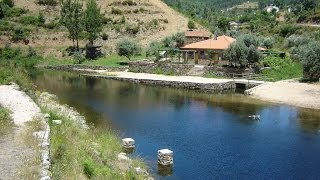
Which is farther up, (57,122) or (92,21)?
(92,21)

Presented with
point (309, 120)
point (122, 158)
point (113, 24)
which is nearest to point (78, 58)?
point (113, 24)

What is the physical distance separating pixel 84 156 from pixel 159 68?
147ft

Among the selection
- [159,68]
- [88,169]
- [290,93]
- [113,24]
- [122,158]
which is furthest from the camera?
[113,24]

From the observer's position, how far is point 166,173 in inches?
988

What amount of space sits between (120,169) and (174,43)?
193 feet

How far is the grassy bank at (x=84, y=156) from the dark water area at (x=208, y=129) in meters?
2.20

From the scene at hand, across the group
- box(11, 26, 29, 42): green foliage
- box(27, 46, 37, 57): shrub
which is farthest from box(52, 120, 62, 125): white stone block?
box(11, 26, 29, 42): green foliage

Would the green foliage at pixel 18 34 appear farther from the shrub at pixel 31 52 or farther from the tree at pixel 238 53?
the tree at pixel 238 53

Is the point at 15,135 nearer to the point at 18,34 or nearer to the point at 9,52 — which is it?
the point at 9,52

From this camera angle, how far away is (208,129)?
3497cm

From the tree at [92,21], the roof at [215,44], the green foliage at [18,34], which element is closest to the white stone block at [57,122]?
the roof at [215,44]

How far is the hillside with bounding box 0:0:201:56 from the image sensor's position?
87.8 metres

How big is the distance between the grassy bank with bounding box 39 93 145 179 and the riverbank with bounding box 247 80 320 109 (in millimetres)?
22729

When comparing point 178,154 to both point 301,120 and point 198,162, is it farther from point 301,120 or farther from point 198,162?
point 301,120
